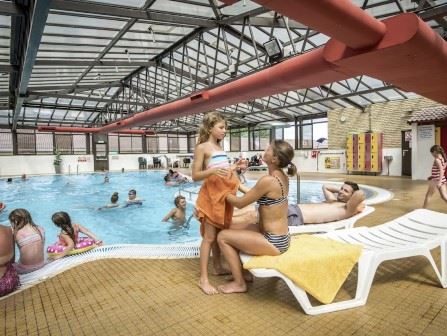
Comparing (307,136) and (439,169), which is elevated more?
(307,136)

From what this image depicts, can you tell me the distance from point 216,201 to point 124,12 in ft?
17.2

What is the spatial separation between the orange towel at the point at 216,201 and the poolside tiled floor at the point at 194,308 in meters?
0.60

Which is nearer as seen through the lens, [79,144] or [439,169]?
[439,169]

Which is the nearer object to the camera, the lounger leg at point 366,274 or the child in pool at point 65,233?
the lounger leg at point 366,274

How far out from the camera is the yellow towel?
200 centimetres

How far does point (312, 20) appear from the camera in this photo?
2.60 meters

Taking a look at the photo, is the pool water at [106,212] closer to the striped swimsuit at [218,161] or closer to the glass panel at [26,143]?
the striped swimsuit at [218,161]

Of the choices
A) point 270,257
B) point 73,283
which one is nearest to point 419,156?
point 270,257

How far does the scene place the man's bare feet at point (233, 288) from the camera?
2.35 meters

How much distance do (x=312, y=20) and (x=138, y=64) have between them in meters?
9.13

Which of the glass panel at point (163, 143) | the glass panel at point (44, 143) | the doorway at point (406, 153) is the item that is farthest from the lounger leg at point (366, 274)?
the glass panel at point (163, 143)

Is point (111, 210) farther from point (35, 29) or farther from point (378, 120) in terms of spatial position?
point (378, 120)

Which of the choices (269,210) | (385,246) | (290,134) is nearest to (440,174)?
(385,246)

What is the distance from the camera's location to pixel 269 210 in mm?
2197
